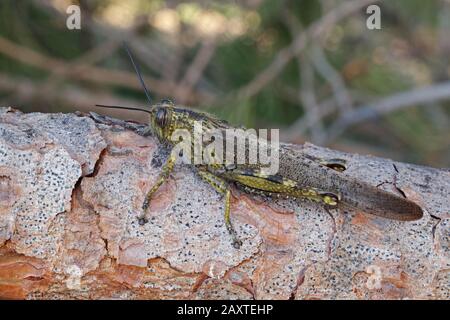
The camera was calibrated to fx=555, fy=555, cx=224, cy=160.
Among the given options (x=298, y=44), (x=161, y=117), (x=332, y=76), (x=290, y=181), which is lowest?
(x=290, y=181)

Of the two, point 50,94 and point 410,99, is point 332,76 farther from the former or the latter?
point 50,94

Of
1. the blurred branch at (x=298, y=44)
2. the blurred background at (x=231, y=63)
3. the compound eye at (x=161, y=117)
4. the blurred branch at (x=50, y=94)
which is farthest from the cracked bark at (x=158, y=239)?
the blurred branch at (x=50, y=94)

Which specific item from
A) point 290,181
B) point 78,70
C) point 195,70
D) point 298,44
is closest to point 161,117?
point 290,181

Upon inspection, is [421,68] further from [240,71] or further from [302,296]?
[302,296]

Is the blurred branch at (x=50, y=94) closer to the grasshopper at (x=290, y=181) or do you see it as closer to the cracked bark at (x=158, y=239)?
the grasshopper at (x=290, y=181)

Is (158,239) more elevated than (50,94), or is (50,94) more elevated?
(50,94)

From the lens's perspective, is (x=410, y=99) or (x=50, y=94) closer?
(x=410, y=99)

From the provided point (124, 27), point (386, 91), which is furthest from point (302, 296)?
point (124, 27)
